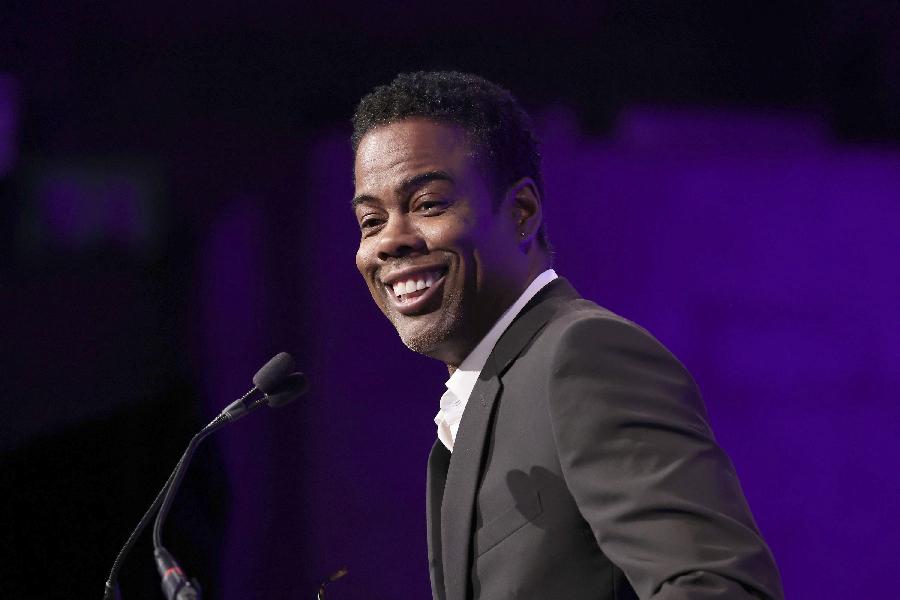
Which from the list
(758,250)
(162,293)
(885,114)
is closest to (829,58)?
(885,114)

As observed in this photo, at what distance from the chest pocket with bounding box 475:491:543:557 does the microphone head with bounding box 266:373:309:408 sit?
0.47 metres

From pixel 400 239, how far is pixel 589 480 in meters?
0.59

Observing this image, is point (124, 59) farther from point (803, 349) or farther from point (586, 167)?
point (803, 349)

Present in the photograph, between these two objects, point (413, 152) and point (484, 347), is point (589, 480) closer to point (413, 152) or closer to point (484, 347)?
point (484, 347)

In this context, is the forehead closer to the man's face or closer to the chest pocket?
the man's face

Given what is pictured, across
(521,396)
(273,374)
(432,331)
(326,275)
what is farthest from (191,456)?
(326,275)

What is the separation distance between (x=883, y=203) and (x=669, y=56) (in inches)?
34.7

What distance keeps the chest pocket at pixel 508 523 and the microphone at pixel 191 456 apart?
0.42 m

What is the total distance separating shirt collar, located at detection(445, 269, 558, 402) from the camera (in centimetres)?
168

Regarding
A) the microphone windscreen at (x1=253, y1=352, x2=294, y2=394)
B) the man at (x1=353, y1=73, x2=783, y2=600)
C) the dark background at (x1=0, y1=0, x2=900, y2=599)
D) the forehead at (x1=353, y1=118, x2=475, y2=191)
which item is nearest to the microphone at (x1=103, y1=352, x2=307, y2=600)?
the microphone windscreen at (x1=253, y1=352, x2=294, y2=394)

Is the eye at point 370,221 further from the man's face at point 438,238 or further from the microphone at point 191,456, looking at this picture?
the microphone at point 191,456

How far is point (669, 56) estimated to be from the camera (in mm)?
3400

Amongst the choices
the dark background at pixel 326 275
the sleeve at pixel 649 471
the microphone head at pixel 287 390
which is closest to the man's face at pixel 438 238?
the microphone head at pixel 287 390

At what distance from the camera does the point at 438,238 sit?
1.66 meters
